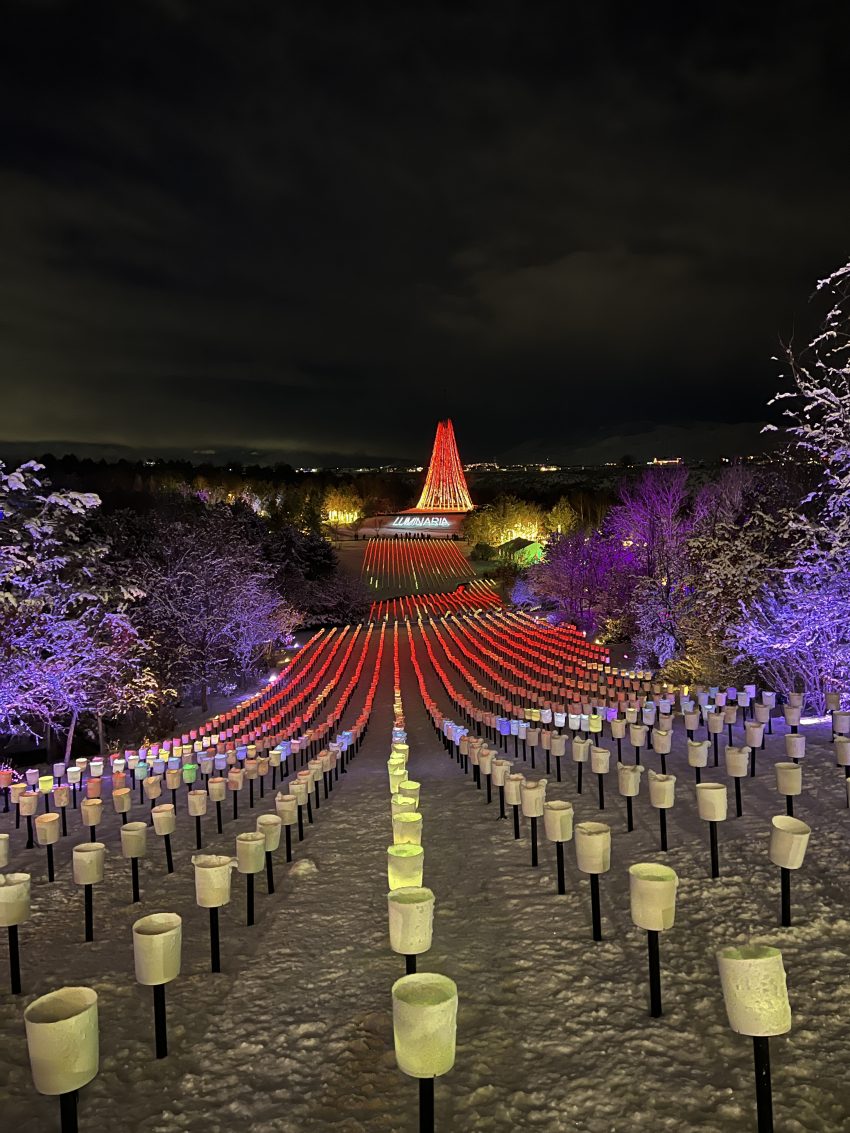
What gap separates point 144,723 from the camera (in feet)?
55.8

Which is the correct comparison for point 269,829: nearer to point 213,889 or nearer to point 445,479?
point 213,889

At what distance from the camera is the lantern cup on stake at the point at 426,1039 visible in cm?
247

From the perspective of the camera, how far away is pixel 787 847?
3.97 m

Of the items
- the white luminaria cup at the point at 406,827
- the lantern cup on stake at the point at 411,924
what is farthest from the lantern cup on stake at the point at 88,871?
the lantern cup on stake at the point at 411,924

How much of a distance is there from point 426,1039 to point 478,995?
4.88ft

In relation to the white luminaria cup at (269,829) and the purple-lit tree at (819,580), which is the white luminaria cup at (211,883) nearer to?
the white luminaria cup at (269,829)

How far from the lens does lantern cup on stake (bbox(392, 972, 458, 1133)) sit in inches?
97.1

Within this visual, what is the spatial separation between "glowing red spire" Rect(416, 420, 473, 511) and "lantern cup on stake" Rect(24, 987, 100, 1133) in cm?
8932

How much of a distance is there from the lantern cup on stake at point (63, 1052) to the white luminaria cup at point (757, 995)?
7.54 ft

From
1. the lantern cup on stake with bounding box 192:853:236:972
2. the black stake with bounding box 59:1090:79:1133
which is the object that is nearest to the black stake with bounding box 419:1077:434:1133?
the black stake with bounding box 59:1090:79:1133

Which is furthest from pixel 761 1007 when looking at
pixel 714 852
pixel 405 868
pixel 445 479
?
pixel 445 479

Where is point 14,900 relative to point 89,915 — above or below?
above

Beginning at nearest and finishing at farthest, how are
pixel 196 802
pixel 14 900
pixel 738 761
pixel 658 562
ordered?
pixel 14 900, pixel 738 761, pixel 196 802, pixel 658 562

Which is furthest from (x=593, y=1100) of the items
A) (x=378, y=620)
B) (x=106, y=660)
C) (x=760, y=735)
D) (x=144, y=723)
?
(x=378, y=620)
